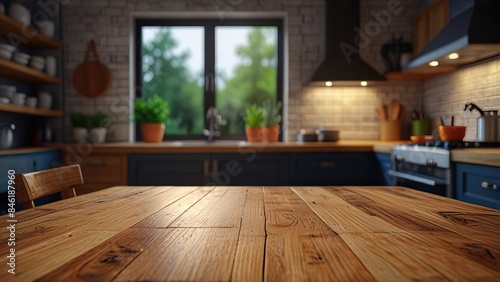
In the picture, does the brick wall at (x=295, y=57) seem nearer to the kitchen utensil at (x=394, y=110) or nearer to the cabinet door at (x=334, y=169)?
the kitchen utensil at (x=394, y=110)

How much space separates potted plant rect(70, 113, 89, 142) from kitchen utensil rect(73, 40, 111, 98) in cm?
33

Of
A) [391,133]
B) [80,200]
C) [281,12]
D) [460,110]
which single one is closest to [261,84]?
[281,12]

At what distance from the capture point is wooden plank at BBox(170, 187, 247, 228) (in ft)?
2.79

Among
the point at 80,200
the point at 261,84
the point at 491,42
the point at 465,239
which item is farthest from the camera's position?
the point at 261,84

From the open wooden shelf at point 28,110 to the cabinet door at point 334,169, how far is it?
232 cm

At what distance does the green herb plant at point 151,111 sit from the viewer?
371 cm

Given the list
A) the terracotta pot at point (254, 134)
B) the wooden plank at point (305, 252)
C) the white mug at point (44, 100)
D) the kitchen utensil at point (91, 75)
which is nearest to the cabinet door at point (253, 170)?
the terracotta pot at point (254, 134)

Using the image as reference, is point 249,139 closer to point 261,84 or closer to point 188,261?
point 261,84

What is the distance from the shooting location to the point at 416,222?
2.76ft

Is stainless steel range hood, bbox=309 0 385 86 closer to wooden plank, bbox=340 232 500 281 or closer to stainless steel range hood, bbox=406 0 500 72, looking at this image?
stainless steel range hood, bbox=406 0 500 72

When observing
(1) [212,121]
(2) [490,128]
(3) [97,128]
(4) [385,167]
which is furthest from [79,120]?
(2) [490,128]

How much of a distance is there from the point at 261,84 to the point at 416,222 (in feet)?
14.5

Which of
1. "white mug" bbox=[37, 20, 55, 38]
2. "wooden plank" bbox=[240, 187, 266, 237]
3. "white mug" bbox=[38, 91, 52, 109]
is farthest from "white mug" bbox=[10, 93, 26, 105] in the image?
"wooden plank" bbox=[240, 187, 266, 237]

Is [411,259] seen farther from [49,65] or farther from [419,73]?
[49,65]
